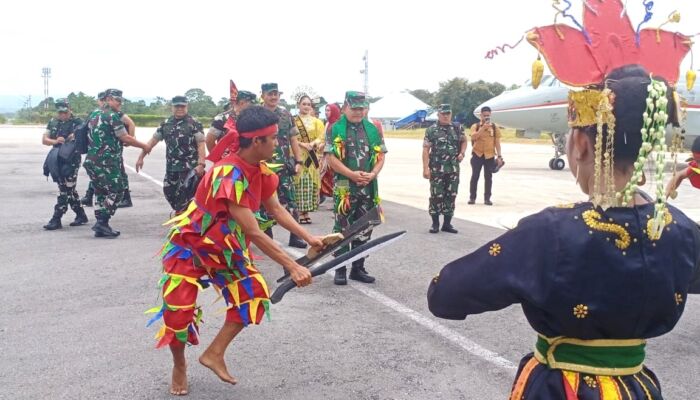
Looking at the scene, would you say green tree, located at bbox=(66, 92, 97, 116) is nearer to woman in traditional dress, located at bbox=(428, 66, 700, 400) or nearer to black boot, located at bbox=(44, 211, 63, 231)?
black boot, located at bbox=(44, 211, 63, 231)

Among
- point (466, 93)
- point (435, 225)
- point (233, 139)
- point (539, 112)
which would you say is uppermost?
point (466, 93)

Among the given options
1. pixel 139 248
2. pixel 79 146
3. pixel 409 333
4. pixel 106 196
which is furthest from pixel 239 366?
pixel 79 146

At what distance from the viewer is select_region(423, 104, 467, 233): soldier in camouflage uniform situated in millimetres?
9734

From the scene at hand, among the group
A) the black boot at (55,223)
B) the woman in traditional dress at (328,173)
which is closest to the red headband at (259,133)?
the woman in traditional dress at (328,173)

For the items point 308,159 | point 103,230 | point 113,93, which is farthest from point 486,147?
point 103,230

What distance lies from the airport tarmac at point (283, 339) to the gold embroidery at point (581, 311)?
2350mm

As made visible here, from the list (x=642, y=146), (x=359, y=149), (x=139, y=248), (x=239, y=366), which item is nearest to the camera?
(x=642, y=146)

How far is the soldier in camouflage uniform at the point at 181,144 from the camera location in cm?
862

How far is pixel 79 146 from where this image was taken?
961 centimetres

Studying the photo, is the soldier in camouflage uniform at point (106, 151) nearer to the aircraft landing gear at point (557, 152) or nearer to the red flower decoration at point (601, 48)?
the red flower decoration at point (601, 48)

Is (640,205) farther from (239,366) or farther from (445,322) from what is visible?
(445,322)

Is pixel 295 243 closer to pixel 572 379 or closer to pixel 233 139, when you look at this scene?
pixel 233 139

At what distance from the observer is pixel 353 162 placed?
21.6 ft

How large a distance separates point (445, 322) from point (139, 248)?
4.74 m
